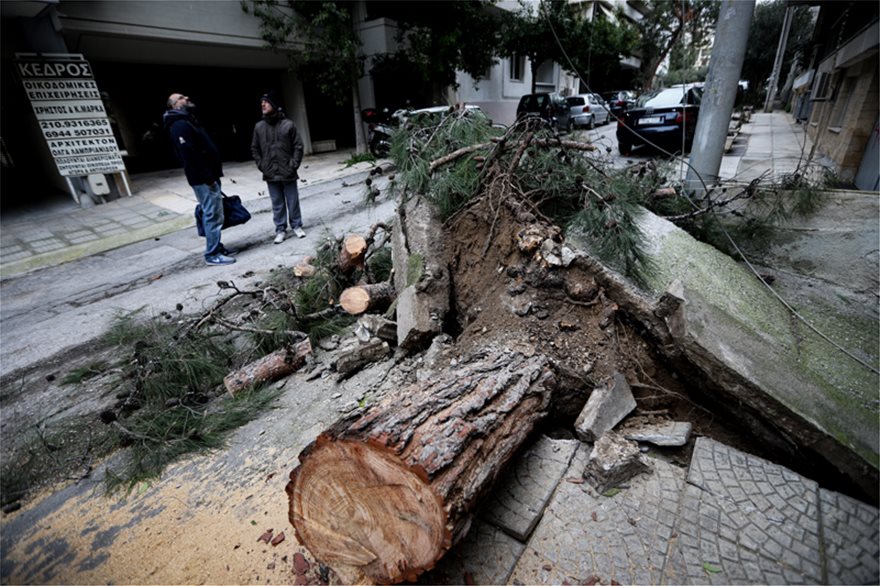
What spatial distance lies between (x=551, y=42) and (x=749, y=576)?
Result: 61.1ft

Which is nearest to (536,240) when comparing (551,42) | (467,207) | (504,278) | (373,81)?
(504,278)

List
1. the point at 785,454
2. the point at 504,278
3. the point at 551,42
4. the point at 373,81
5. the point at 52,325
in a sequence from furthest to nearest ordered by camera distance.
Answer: the point at 551,42, the point at 373,81, the point at 52,325, the point at 504,278, the point at 785,454

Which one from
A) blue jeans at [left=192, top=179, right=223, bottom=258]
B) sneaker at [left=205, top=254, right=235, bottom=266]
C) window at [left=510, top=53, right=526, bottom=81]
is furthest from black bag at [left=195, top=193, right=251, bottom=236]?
window at [left=510, top=53, right=526, bottom=81]

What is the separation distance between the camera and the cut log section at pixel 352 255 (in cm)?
378

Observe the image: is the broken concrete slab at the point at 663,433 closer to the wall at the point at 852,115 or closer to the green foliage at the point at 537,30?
the wall at the point at 852,115

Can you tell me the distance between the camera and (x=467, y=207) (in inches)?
123

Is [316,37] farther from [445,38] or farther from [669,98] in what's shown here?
[669,98]

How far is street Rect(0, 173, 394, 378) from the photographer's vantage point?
367 cm

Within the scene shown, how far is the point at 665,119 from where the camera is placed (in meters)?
8.71

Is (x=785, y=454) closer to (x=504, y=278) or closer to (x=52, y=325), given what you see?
(x=504, y=278)

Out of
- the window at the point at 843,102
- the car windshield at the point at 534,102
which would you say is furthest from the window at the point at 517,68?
the window at the point at 843,102

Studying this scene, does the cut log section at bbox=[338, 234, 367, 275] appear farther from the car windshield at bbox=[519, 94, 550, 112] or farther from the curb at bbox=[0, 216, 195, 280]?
the car windshield at bbox=[519, 94, 550, 112]

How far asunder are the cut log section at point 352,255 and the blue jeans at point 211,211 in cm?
203

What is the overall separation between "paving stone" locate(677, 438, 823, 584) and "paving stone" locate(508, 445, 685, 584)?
0.07 m
